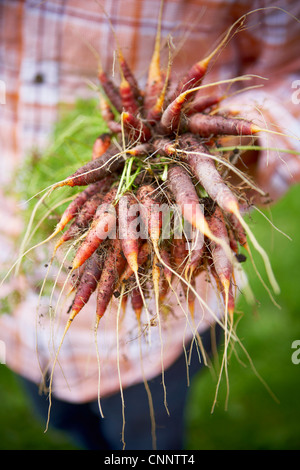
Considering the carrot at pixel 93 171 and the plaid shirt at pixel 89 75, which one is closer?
the carrot at pixel 93 171

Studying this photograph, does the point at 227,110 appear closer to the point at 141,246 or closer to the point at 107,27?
the point at 141,246

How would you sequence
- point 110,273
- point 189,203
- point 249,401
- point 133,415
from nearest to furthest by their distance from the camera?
point 189,203
point 110,273
point 133,415
point 249,401

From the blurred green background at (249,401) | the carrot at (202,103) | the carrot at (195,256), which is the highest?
the carrot at (202,103)

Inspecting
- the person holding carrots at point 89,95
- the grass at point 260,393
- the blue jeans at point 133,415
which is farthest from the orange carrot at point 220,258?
the grass at point 260,393

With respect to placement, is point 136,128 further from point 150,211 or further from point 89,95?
point 89,95

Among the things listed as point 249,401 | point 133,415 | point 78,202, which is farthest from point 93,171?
point 249,401

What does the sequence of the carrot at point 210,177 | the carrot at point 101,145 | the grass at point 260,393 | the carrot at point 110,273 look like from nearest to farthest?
the carrot at point 210,177, the carrot at point 110,273, the carrot at point 101,145, the grass at point 260,393

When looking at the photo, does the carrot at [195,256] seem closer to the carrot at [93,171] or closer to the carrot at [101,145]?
the carrot at [93,171]

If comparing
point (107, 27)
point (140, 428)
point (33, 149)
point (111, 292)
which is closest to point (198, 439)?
point (140, 428)
